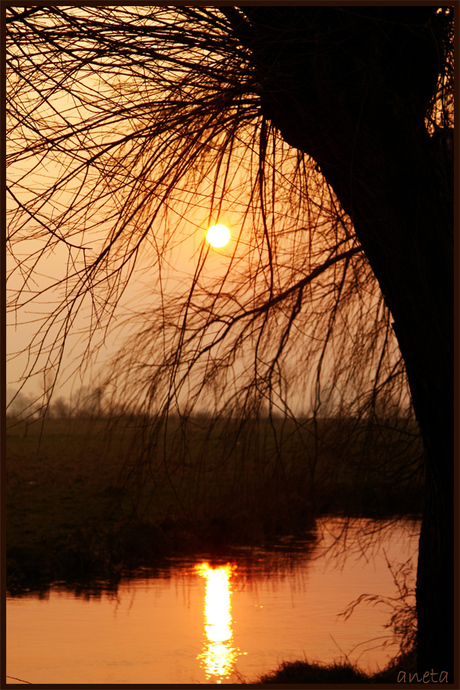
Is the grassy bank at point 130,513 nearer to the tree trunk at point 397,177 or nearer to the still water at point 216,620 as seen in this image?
the still water at point 216,620

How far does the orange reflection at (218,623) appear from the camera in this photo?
820 cm

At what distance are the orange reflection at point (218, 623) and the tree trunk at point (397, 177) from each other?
4083 mm

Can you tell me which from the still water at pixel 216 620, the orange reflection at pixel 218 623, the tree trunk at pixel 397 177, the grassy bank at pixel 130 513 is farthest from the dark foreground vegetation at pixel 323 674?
the tree trunk at pixel 397 177

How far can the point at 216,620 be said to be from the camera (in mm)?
10484

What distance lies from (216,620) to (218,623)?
0.18 metres

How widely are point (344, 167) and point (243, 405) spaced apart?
4.52ft

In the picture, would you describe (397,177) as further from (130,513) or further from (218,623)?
(218,623)

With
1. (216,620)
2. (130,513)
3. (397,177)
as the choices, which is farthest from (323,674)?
(397,177)

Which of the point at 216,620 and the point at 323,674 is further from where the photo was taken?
the point at 216,620

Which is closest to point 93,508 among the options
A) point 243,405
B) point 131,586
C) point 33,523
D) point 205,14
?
point 33,523

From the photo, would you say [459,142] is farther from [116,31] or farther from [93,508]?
[93,508]

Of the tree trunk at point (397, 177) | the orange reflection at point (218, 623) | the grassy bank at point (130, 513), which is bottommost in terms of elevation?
the orange reflection at point (218, 623)

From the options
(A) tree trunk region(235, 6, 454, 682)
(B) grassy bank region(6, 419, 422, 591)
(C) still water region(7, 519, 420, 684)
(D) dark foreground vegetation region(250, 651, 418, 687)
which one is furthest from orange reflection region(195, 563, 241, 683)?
(A) tree trunk region(235, 6, 454, 682)

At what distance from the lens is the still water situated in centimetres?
769
